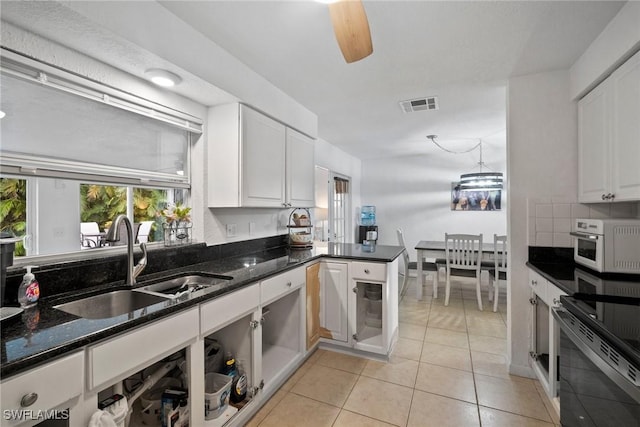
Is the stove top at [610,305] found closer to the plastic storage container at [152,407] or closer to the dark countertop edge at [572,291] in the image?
the dark countertop edge at [572,291]

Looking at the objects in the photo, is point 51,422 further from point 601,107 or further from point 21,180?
point 601,107

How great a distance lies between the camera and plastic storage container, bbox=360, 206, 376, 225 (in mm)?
5895

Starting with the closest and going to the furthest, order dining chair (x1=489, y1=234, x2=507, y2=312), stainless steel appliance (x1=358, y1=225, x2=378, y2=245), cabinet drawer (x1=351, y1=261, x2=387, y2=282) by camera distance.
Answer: cabinet drawer (x1=351, y1=261, x2=387, y2=282), dining chair (x1=489, y1=234, x2=507, y2=312), stainless steel appliance (x1=358, y1=225, x2=378, y2=245)

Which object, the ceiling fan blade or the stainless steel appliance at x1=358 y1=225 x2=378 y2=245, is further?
the stainless steel appliance at x1=358 y1=225 x2=378 y2=245

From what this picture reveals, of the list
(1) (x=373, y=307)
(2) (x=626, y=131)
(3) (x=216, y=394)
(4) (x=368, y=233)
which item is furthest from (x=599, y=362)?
(4) (x=368, y=233)

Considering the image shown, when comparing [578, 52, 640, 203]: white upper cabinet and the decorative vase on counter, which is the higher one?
[578, 52, 640, 203]: white upper cabinet

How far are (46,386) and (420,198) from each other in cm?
560

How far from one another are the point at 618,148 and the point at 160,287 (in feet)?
9.17

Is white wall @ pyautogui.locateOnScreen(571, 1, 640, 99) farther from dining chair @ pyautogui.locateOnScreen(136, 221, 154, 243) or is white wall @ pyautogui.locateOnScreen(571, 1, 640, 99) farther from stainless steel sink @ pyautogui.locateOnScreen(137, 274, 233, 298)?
dining chair @ pyautogui.locateOnScreen(136, 221, 154, 243)

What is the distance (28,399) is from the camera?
796mm

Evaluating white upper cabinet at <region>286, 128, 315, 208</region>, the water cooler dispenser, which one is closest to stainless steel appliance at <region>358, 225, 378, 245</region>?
the water cooler dispenser

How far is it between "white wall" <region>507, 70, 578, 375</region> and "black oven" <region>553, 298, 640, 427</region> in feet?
2.95

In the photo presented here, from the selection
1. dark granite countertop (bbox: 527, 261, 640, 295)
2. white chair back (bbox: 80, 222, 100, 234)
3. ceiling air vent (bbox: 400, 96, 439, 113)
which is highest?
ceiling air vent (bbox: 400, 96, 439, 113)

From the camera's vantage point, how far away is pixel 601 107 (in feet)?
5.97
